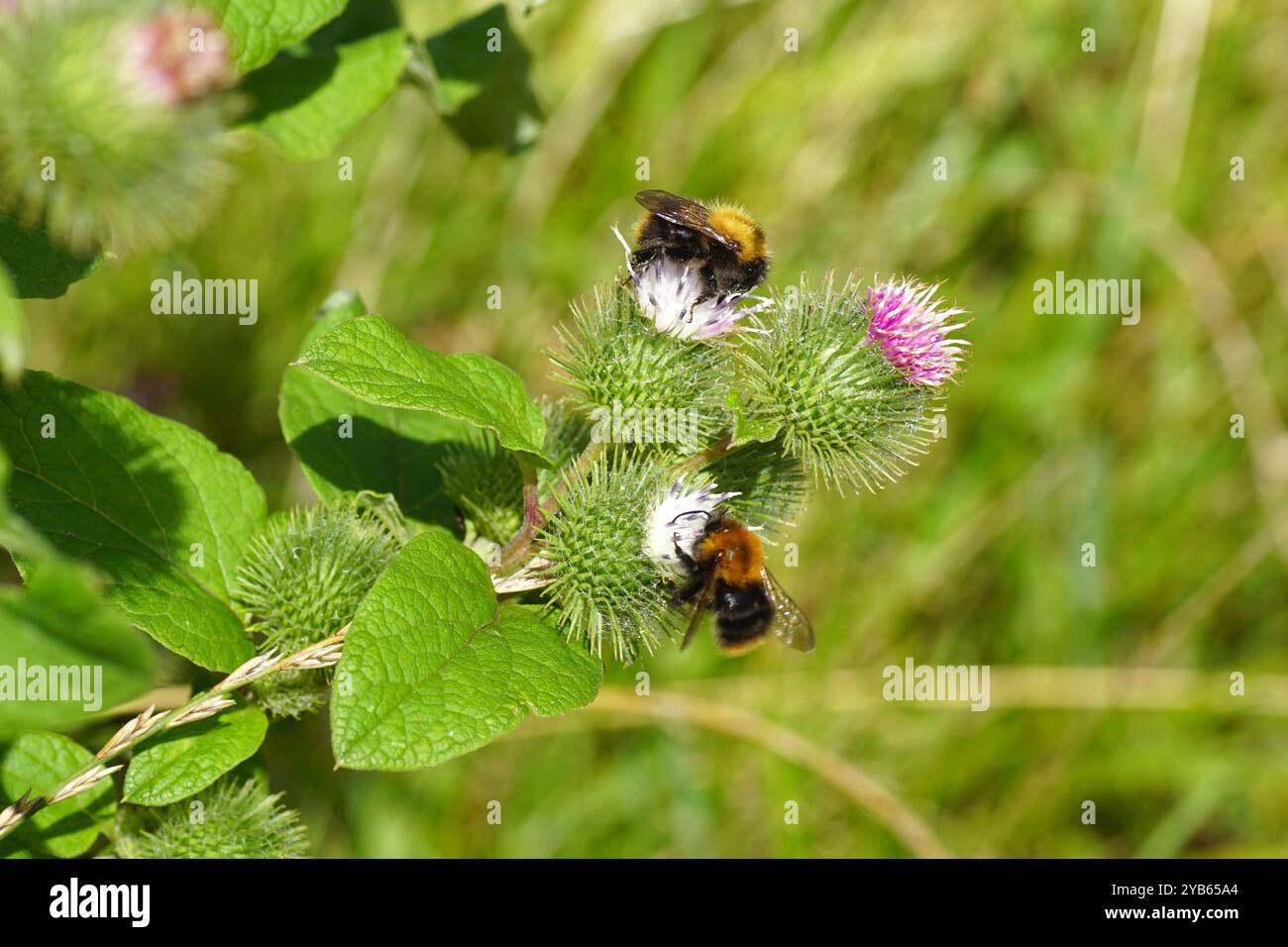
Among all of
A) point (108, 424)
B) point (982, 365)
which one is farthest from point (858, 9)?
point (108, 424)

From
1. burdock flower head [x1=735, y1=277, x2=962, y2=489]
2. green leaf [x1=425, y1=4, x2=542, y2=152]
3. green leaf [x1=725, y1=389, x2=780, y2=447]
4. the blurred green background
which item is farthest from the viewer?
the blurred green background

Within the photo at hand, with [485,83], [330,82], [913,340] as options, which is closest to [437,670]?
[913,340]

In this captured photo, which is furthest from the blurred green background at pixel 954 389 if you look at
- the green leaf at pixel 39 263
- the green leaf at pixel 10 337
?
the green leaf at pixel 10 337

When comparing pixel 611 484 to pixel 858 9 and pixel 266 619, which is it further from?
pixel 858 9

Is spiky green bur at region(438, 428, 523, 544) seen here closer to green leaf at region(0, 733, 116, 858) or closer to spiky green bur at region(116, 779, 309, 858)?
spiky green bur at region(116, 779, 309, 858)

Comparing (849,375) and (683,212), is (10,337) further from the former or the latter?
(683,212)

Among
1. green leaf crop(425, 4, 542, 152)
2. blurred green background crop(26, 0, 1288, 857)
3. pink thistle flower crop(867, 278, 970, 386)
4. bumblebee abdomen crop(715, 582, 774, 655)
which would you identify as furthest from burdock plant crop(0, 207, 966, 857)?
blurred green background crop(26, 0, 1288, 857)

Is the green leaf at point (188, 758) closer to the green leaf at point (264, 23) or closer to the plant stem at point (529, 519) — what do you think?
the plant stem at point (529, 519)
